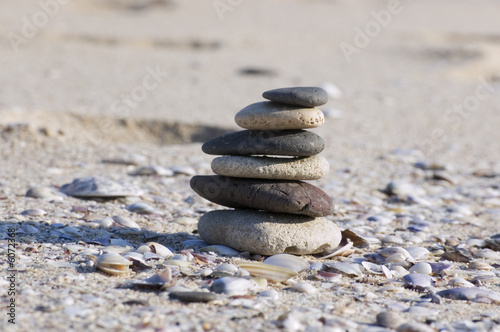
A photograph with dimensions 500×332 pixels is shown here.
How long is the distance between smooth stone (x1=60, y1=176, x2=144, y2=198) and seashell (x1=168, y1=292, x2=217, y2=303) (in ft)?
5.97

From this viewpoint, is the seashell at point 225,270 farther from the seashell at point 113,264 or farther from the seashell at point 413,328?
the seashell at point 413,328

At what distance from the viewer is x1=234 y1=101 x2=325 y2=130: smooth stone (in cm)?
318

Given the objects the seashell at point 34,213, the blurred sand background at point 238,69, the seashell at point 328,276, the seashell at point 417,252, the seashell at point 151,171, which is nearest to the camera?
the seashell at point 328,276

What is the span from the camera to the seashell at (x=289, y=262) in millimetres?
2902

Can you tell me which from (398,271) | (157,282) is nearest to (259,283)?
(157,282)

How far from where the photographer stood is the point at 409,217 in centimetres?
423

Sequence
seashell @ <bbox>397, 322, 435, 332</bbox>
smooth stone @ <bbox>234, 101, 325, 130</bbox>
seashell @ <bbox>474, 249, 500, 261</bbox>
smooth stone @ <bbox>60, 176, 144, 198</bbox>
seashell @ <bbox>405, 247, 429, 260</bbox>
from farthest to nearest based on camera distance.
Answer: smooth stone @ <bbox>60, 176, 144, 198</bbox>
seashell @ <bbox>474, 249, 500, 261</bbox>
seashell @ <bbox>405, 247, 429, 260</bbox>
smooth stone @ <bbox>234, 101, 325, 130</bbox>
seashell @ <bbox>397, 322, 435, 332</bbox>

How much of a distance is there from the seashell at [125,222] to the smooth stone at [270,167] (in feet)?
2.07

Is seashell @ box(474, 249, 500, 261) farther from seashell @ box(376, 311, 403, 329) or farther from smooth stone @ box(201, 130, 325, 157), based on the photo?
seashell @ box(376, 311, 403, 329)

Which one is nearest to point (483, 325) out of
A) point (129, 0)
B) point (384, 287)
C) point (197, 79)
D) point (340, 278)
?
point (384, 287)

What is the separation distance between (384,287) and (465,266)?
701 millimetres

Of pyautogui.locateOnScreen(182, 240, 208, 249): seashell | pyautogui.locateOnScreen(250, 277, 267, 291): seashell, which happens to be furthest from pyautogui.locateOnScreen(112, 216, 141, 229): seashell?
pyautogui.locateOnScreen(250, 277, 267, 291): seashell

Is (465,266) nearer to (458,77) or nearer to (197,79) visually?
(197,79)

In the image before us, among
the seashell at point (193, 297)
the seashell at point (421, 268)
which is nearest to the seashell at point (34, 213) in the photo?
the seashell at point (193, 297)
